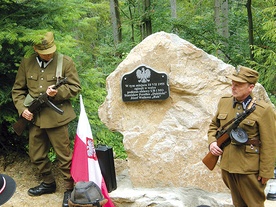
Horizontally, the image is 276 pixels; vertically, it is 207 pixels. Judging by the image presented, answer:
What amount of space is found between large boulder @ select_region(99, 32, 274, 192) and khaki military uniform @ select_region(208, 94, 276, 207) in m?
0.95

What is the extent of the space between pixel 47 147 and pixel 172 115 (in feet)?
5.57

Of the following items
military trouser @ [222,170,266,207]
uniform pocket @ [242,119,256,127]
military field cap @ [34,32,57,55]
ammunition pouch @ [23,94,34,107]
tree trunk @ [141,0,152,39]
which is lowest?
military trouser @ [222,170,266,207]

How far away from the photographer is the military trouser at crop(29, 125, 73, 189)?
513 cm

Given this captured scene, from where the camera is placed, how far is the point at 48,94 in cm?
489

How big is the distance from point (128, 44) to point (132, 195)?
8463 millimetres

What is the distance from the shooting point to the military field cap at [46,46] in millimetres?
4934

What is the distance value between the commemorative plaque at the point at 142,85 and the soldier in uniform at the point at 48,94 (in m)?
0.66

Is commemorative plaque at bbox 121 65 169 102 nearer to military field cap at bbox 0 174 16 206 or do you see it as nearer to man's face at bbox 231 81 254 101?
man's face at bbox 231 81 254 101

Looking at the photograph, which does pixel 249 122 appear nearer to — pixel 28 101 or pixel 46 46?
pixel 46 46

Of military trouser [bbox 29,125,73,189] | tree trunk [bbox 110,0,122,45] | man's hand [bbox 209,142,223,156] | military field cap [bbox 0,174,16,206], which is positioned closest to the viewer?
military field cap [bbox 0,174,16,206]

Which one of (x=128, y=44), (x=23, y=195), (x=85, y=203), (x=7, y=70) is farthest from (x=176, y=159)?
(x=128, y=44)

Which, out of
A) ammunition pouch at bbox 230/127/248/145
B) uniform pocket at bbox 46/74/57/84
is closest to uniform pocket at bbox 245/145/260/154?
ammunition pouch at bbox 230/127/248/145

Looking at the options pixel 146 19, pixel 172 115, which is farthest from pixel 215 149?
pixel 146 19

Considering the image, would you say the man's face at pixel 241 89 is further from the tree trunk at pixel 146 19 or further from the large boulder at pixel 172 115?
the tree trunk at pixel 146 19
